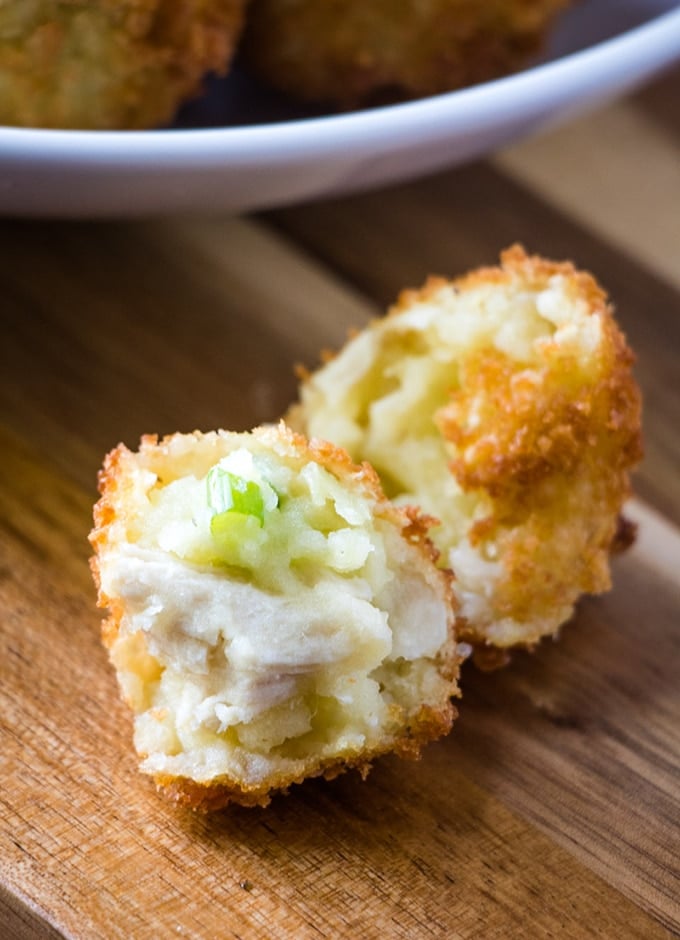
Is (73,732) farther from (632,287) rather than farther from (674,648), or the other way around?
(632,287)

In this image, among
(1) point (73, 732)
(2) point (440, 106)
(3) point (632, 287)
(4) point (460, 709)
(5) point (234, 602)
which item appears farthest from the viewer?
(3) point (632, 287)

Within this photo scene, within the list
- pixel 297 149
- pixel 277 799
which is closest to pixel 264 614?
pixel 277 799

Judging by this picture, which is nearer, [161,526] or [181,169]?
[161,526]

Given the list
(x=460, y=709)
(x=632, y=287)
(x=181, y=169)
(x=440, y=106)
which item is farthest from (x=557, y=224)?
(x=460, y=709)

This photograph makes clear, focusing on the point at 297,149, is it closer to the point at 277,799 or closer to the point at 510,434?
the point at 510,434

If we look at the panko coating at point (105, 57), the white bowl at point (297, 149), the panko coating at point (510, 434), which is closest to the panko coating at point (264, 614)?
the panko coating at point (510, 434)
